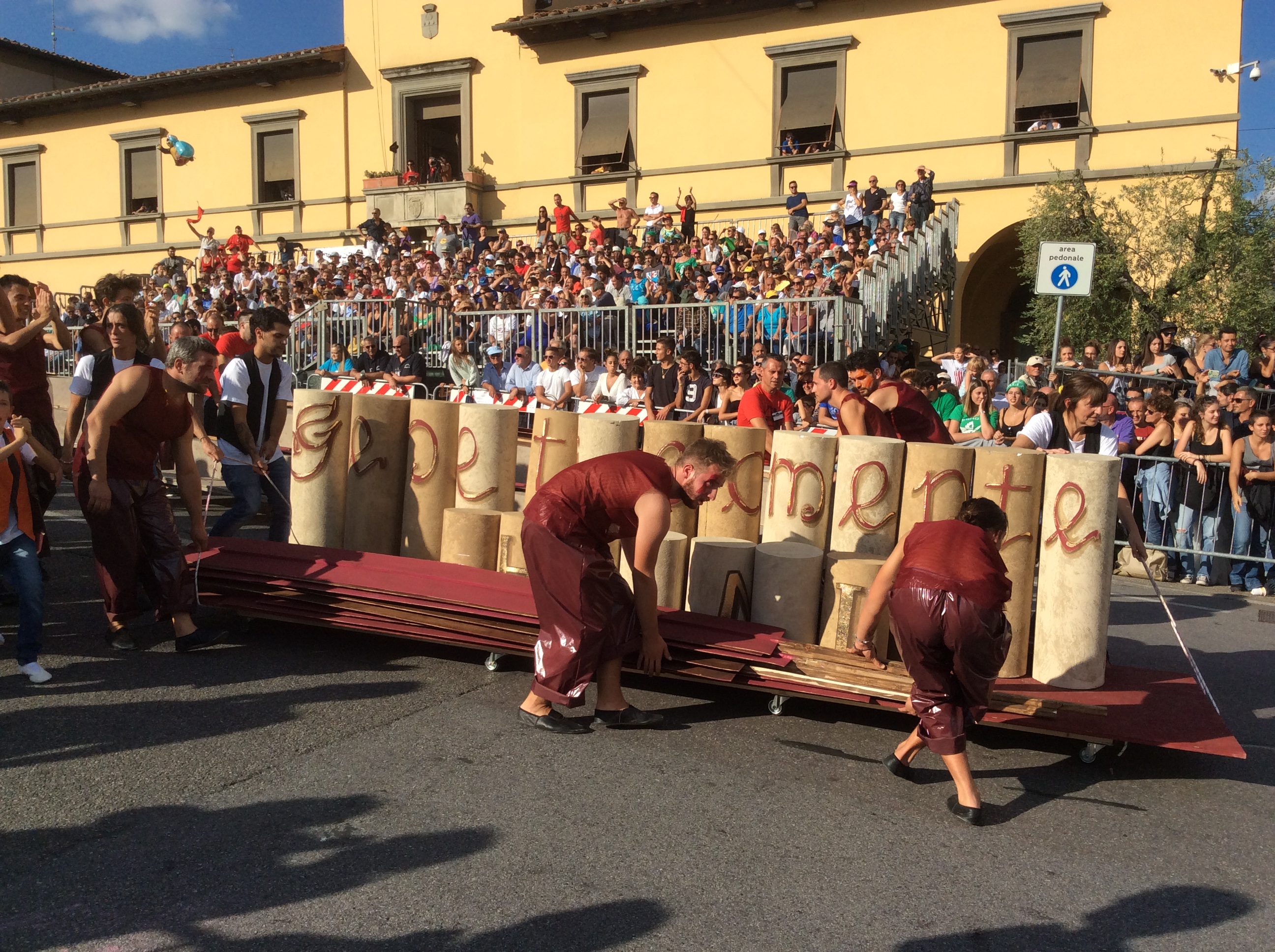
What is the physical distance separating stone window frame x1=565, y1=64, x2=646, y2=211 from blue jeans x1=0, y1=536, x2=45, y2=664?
18.3 meters

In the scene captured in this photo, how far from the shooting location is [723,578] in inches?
234

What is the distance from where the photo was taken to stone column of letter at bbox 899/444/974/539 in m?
5.71

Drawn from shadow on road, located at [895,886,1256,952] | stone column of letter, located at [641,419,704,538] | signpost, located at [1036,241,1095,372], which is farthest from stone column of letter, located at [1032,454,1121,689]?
signpost, located at [1036,241,1095,372]

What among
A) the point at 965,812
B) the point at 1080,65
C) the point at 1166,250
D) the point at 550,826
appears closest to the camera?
the point at 550,826

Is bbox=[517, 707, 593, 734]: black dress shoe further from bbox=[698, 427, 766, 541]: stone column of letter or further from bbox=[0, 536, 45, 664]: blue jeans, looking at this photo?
bbox=[0, 536, 45, 664]: blue jeans

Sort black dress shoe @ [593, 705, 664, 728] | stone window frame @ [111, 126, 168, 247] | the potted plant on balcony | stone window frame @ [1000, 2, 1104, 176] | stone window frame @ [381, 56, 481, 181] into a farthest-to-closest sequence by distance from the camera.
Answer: stone window frame @ [111, 126, 168, 247]
the potted plant on balcony
stone window frame @ [381, 56, 481, 181]
stone window frame @ [1000, 2, 1104, 176]
black dress shoe @ [593, 705, 664, 728]

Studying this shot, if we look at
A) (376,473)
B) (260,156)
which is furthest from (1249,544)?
(260,156)

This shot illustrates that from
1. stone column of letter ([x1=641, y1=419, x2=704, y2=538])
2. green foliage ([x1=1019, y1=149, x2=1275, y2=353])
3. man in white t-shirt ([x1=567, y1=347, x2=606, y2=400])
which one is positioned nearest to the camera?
stone column of letter ([x1=641, y1=419, x2=704, y2=538])

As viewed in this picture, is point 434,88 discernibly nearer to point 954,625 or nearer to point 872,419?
point 872,419

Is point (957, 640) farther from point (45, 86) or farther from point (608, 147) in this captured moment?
point (45, 86)

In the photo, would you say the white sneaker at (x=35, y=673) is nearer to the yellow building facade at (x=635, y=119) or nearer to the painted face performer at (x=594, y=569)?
the painted face performer at (x=594, y=569)

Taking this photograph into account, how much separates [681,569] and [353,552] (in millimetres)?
2048

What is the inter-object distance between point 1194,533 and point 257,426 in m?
8.02

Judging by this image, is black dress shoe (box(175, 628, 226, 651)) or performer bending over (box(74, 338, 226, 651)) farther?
black dress shoe (box(175, 628, 226, 651))
